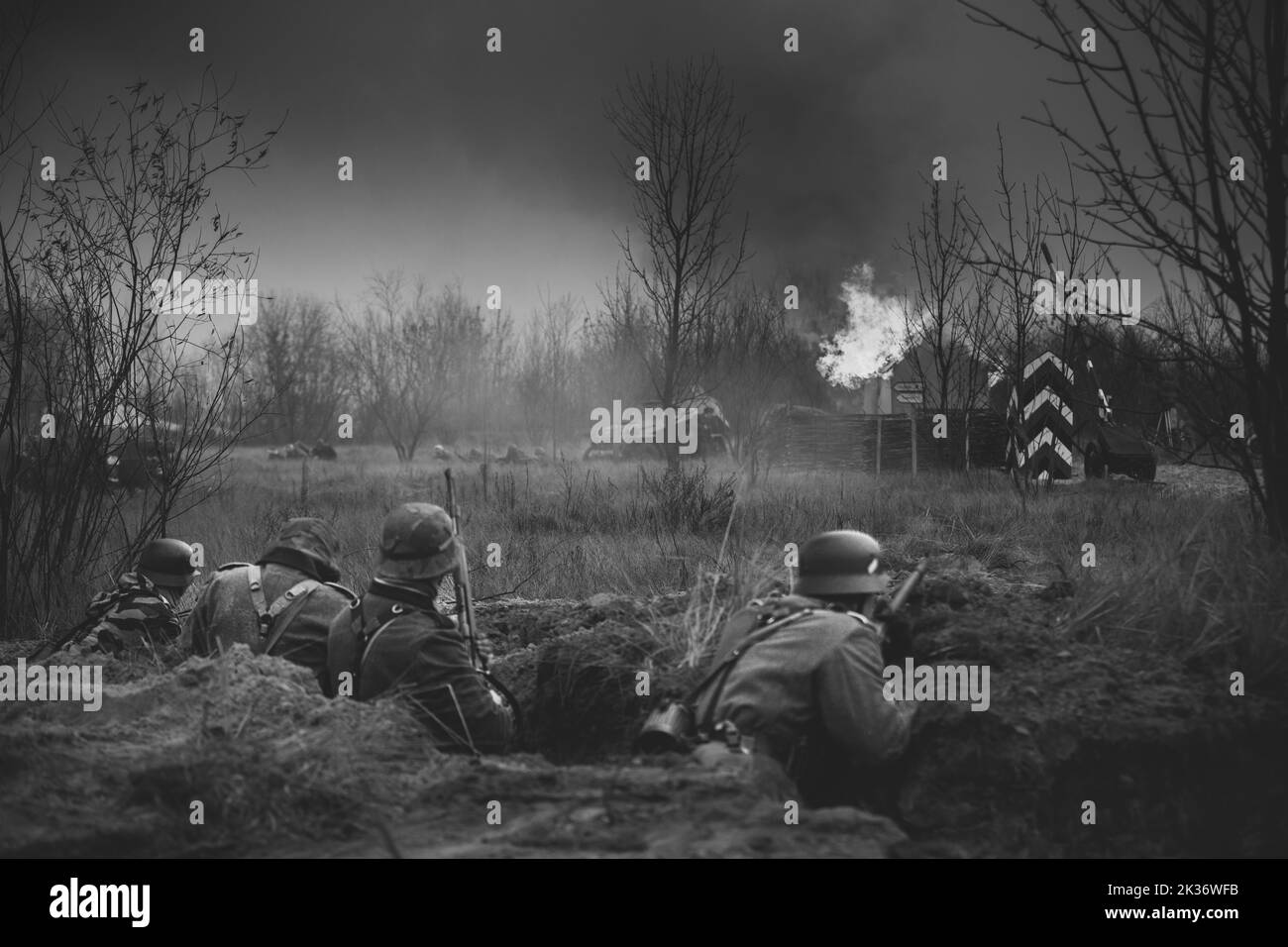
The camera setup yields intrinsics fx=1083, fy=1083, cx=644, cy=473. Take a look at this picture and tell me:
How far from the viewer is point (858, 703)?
388 cm

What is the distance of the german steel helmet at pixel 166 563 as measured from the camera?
6.58 metres

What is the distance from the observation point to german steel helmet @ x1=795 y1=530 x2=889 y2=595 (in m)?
4.26

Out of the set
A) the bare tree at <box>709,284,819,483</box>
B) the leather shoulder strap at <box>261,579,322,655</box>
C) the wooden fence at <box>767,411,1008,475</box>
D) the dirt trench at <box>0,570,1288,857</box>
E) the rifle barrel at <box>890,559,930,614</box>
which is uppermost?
the bare tree at <box>709,284,819,483</box>

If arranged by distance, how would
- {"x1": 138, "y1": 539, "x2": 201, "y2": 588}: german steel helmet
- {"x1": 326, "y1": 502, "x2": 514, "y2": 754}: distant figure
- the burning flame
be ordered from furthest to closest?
the burning flame → {"x1": 138, "y1": 539, "x2": 201, "y2": 588}: german steel helmet → {"x1": 326, "y1": 502, "x2": 514, "y2": 754}: distant figure

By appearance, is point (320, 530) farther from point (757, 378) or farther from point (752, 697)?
point (757, 378)

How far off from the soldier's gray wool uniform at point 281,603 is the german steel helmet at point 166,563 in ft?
3.15

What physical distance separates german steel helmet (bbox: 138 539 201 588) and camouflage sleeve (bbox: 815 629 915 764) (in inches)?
174

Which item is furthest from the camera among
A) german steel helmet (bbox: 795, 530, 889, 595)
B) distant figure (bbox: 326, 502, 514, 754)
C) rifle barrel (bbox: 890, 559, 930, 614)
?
Result: rifle barrel (bbox: 890, 559, 930, 614)

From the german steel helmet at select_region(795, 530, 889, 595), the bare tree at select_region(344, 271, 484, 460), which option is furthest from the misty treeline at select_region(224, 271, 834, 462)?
the german steel helmet at select_region(795, 530, 889, 595)

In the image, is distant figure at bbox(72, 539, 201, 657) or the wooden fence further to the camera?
the wooden fence

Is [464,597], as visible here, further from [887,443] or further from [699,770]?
[887,443]

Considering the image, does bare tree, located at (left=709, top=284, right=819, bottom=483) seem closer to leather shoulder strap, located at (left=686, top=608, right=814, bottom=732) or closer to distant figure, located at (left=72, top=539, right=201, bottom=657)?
distant figure, located at (left=72, top=539, right=201, bottom=657)
